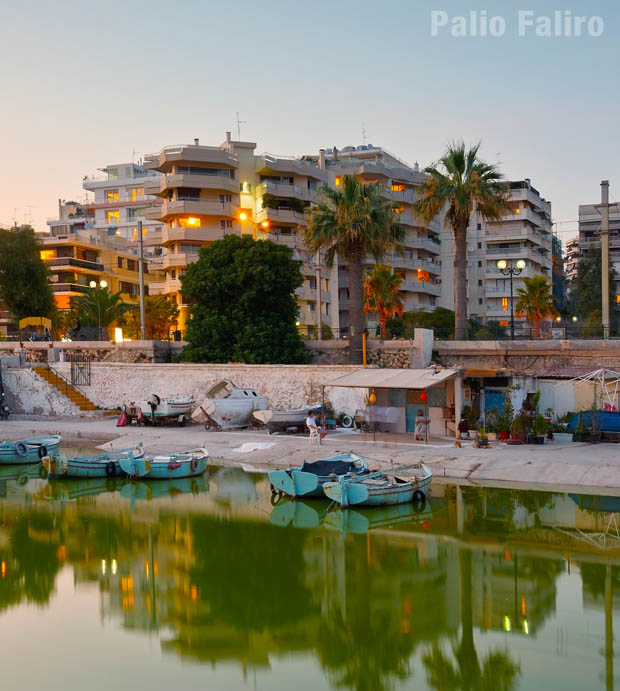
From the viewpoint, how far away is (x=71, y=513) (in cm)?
2361

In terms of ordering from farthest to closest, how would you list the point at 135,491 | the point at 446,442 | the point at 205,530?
1. the point at 446,442
2. the point at 135,491
3. the point at 205,530

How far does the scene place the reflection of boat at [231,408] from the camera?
34.6m

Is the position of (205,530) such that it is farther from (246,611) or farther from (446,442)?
(446,442)

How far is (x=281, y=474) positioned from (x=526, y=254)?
67.3 m

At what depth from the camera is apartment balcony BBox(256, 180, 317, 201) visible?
6444cm

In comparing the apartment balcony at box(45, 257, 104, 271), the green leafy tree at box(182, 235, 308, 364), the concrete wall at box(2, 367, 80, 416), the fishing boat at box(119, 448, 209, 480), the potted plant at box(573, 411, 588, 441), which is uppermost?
the apartment balcony at box(45, 257, 104, 271)

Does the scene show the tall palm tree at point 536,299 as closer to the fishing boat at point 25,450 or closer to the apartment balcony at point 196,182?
the apartment balcony at point 196,182

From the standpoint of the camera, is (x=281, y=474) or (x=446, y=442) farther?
(x=446, y=442)

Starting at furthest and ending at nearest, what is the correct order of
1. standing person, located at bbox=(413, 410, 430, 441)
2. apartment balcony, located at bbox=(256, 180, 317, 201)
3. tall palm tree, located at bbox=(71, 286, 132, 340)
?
apartment balcony, located at bbox=(256, 180, 317, 201) < tall palm tree, located at bbox=(71, 286, 132, 340) < standing person, located at bbox=(413, 410, 430, 441)

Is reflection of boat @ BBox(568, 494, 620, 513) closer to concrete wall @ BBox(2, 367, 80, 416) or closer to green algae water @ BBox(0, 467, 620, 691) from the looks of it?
green algae water @ BBox(0, 467, 620, 691)

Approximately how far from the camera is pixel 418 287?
75.9 m

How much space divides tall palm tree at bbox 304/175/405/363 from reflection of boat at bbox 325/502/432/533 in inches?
619

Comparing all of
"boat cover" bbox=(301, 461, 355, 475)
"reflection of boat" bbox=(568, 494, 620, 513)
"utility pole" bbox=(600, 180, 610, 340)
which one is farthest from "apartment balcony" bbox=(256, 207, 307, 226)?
"reflection of boat" bbox=(568, 494, 620, 513)

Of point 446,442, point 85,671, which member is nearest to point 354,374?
point 446,442
